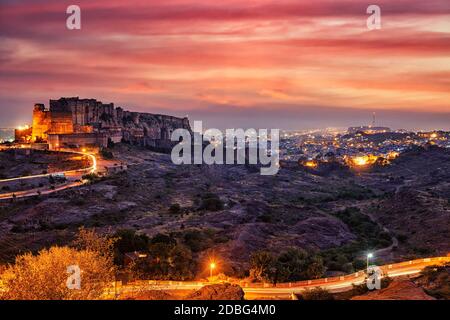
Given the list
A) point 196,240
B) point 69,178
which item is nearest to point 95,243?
point 196,240

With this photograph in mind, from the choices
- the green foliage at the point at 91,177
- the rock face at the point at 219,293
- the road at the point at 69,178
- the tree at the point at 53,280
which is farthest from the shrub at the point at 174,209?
the tree at the point at 53,280

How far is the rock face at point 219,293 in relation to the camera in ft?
77.4

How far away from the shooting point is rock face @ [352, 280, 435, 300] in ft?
79.8

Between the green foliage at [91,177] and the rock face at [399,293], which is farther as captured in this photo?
the green foliage at [91,177]

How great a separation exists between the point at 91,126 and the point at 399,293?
84.9m

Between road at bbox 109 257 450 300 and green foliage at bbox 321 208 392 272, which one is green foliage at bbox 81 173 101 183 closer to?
green foliage at bbox 321 208 392 272

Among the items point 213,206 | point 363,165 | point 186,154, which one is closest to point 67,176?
point 213,206

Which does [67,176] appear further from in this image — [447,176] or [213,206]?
[447,176]

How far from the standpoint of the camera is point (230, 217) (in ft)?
175

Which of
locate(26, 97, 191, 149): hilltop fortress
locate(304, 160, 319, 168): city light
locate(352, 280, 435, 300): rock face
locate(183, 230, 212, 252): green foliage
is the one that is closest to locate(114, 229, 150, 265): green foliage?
locate(183, 230, 212, 252): green foliage

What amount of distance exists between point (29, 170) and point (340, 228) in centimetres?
4407

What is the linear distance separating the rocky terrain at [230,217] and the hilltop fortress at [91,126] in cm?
944

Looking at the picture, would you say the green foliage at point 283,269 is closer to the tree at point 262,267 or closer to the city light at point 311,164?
the tree at point 262,267

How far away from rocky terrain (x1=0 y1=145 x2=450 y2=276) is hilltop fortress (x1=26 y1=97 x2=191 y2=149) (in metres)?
9.44
